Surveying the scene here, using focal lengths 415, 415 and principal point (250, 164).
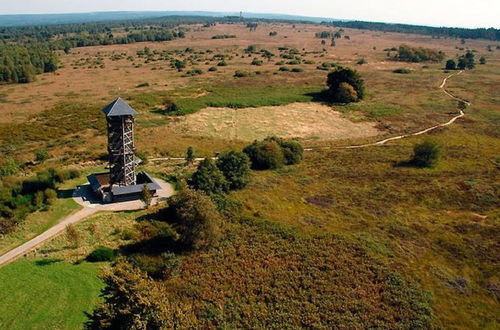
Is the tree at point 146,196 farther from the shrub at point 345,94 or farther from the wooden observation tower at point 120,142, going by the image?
the shrub at point 345,94

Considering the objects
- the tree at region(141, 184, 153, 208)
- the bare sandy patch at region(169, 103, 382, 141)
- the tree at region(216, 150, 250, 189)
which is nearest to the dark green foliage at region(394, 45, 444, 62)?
the bare sandy patch at region(169, 103, 382, 141)

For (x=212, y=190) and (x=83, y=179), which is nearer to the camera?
(x=212, y=190)

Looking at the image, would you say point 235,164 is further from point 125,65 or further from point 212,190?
Result: point 125,65

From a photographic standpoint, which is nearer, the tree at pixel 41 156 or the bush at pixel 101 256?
the bush at pixel 101 256

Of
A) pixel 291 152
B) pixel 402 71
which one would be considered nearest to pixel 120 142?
pixel 291 152

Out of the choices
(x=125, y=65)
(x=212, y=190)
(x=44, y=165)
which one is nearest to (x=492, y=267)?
(x=212, y=190)

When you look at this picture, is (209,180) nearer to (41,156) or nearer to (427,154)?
(41,156)

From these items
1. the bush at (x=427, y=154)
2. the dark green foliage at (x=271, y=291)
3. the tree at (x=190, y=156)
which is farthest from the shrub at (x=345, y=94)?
the dark green foliage at (x=271, y=291)
